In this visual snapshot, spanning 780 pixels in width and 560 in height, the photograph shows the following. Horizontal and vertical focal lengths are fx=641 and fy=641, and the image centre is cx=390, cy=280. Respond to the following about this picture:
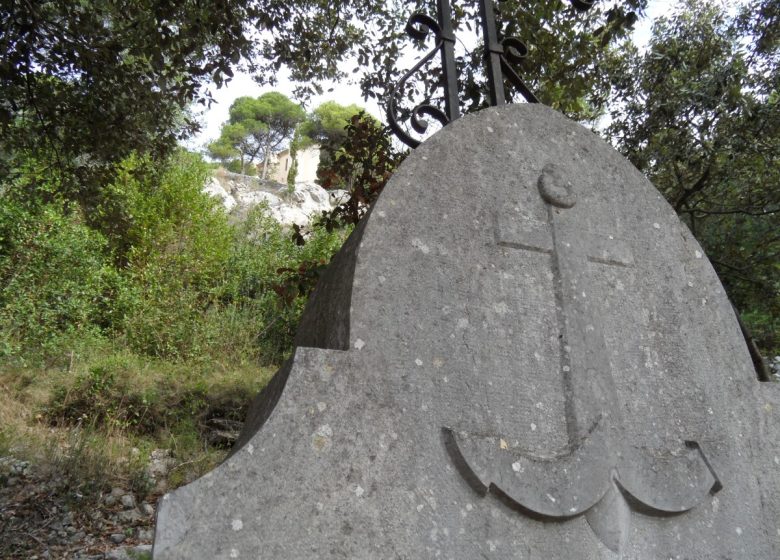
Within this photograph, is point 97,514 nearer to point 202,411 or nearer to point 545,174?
point 202,411

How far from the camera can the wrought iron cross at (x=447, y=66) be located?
2627mm

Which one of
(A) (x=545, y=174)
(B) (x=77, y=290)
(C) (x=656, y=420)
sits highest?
(B) (x=77, y=290)

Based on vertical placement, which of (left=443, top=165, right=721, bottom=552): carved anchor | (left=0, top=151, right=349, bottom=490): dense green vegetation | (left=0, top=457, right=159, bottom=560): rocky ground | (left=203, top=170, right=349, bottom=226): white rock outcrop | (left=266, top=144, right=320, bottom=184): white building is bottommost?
(left=0, top=457, right=159, bottom=560): rocky ground

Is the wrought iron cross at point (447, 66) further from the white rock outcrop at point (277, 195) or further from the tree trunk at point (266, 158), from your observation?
the tree trunk at point (266, 158)

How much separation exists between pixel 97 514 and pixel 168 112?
3092mm

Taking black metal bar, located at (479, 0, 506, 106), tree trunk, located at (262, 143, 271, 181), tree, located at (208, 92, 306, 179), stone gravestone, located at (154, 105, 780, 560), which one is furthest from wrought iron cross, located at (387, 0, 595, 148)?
tree, located at (208, 92, 306, 179)

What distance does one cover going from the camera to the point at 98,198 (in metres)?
4.81

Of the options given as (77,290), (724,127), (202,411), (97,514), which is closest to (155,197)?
(77,290)

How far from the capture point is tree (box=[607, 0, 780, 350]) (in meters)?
6.27

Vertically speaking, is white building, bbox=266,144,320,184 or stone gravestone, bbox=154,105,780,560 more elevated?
white building, bbox=266,144,320,184

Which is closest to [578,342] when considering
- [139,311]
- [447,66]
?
[447,66]

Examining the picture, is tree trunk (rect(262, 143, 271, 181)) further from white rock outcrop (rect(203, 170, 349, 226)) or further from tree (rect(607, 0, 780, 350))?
tree (rect(607, 0, 780, 350))

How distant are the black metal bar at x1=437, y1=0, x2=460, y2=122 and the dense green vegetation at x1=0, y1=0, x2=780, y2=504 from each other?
2114mm

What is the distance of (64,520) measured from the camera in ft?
14.2
